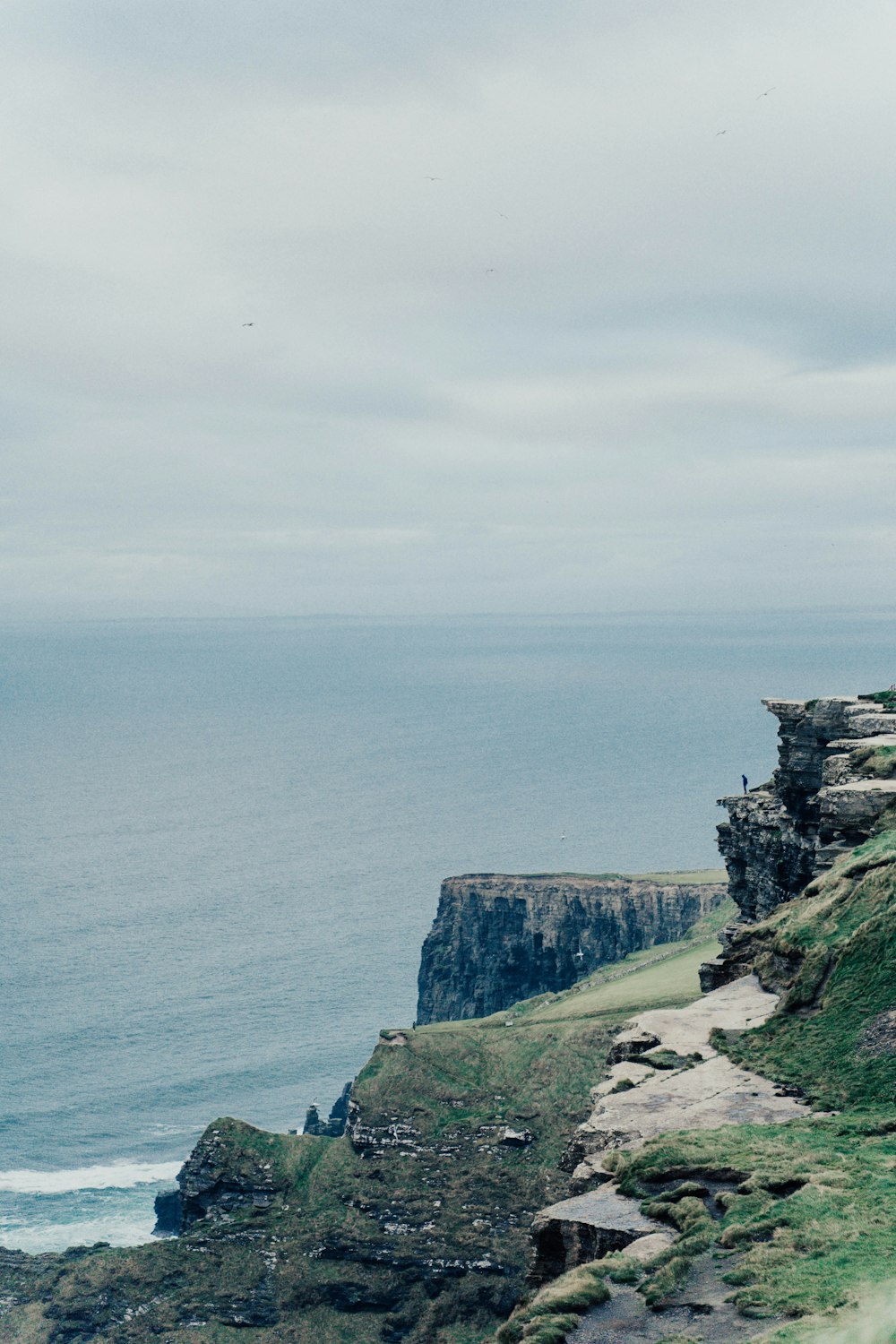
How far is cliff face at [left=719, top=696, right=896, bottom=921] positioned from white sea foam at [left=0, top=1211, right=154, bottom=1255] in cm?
7334

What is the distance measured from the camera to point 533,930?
151m

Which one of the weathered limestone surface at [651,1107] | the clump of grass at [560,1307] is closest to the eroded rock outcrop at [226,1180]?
the weathered limestone surface at [651,1107]

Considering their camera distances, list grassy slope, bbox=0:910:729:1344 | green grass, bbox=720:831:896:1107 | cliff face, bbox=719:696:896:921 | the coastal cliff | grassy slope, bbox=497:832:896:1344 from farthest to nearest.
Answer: grassy slope, bbox=0:910:729:1344
cliff face, bbox=719:696:896:921
green grass, bbox=720:831:896:1107
the coastal cliff
grassy slope, bbox=497:832:896:1344

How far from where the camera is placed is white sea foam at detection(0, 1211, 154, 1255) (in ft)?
356

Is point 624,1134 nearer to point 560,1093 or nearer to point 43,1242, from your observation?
point 560,1093

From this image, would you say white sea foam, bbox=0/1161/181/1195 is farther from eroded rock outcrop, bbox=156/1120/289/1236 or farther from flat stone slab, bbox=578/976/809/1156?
flat stone slab, bbox=578/976/809/1156

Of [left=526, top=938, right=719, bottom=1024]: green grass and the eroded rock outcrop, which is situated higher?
[left=526, top=938, right=719, bottom=1024]: green grass

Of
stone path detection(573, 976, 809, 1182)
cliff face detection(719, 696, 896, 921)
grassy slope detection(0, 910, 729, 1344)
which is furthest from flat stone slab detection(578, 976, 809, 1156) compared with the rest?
grassy slope detection(0, 910, 729, 1344)

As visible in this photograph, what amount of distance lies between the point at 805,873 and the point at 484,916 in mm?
99548

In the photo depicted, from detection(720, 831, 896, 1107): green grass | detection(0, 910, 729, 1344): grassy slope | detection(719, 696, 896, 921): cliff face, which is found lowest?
detection(0, 910, 729, 1344): grassy slope

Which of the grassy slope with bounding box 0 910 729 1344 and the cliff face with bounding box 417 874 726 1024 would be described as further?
the cliff face with bounding box 417 874 726 1024

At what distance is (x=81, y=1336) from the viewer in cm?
7269

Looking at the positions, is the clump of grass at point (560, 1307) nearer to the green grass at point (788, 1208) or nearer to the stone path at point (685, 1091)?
the green grass at point (788, 1208)

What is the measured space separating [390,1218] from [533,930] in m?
74.7
